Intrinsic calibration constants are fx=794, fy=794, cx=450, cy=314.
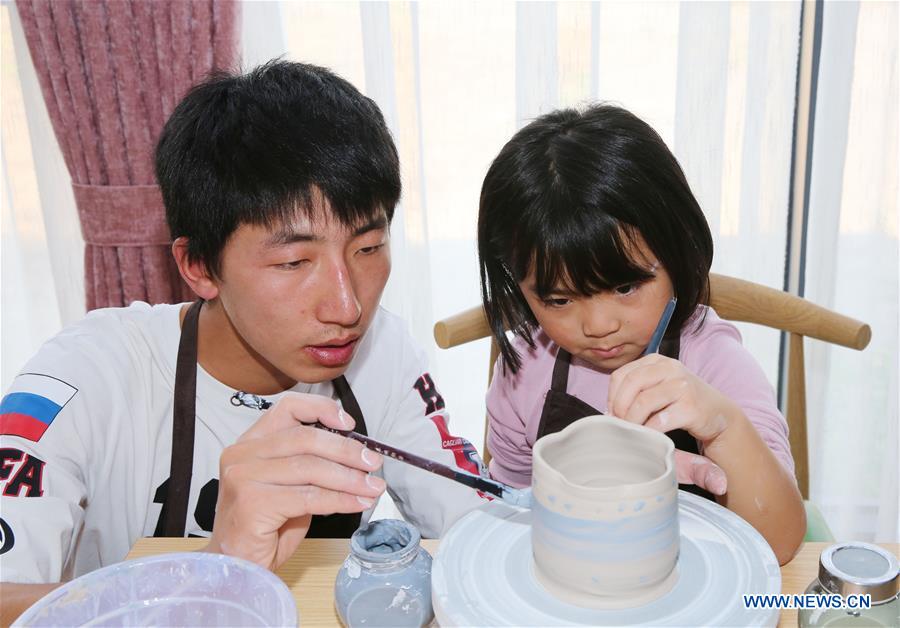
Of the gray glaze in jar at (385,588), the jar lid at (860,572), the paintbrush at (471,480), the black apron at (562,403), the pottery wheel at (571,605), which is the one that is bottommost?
the black apron at (562,403)

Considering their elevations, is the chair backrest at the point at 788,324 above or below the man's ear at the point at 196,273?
below

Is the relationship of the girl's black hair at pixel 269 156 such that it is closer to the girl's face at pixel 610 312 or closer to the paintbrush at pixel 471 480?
the girl's face at pixel 610 312

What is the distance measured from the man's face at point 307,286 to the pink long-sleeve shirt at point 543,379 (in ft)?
1.45

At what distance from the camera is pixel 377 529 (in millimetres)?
861

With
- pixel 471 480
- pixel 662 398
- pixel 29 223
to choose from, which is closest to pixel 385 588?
pixel 471 480

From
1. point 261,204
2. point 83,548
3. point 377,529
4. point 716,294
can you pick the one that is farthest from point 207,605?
point 716,294

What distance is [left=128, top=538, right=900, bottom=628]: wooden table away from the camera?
2.86ft

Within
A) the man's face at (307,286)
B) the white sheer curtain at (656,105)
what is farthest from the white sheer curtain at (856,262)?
the man's face at (307,286)

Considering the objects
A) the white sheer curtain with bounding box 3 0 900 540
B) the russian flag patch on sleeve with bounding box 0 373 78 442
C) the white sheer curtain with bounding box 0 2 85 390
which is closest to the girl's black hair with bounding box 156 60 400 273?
the russian flag patch on sleeve with bounding box 0 373 78 442

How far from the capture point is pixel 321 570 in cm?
95

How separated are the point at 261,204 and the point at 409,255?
110 cm

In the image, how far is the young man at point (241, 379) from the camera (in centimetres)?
93

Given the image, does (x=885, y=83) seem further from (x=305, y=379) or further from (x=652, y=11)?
(x=305, y=379)

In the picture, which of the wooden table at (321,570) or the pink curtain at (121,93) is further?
the pink curtain at (121,93)
